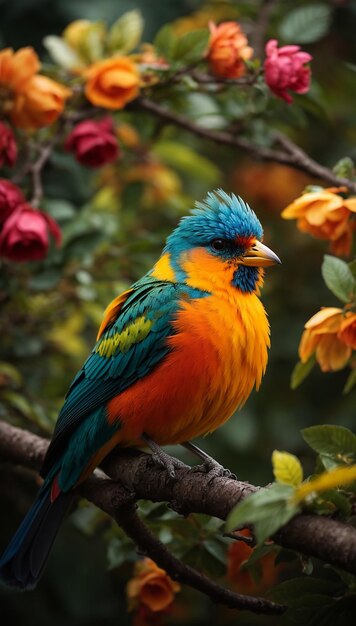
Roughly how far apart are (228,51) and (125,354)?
120 cm

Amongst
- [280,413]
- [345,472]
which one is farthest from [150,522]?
[280,413]

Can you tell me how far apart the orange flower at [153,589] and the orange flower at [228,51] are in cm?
180

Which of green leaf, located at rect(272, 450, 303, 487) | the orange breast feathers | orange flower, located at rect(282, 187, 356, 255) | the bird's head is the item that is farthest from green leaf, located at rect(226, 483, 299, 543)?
the bird's head

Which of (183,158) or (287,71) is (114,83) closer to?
(287,71)

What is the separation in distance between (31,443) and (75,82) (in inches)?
59.1

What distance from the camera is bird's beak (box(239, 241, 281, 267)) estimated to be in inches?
125

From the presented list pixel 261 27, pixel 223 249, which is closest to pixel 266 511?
pixel 223 249

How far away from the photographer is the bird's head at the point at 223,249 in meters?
3.19

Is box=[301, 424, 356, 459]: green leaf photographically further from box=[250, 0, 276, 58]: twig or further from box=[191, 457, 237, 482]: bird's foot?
box=[250, 0, 276, 58]: twig

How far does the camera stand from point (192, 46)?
352 centimetres

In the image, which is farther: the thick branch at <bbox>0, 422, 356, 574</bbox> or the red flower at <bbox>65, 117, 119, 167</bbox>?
the red flower at <bbox>65, 117, 119, 167</bbox>

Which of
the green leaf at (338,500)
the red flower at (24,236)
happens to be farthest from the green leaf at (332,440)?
the red flower at (24,236)

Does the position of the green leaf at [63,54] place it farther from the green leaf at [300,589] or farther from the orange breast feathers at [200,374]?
the green leaf at [300,589]

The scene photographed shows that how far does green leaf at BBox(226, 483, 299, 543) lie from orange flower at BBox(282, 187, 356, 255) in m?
1.12
